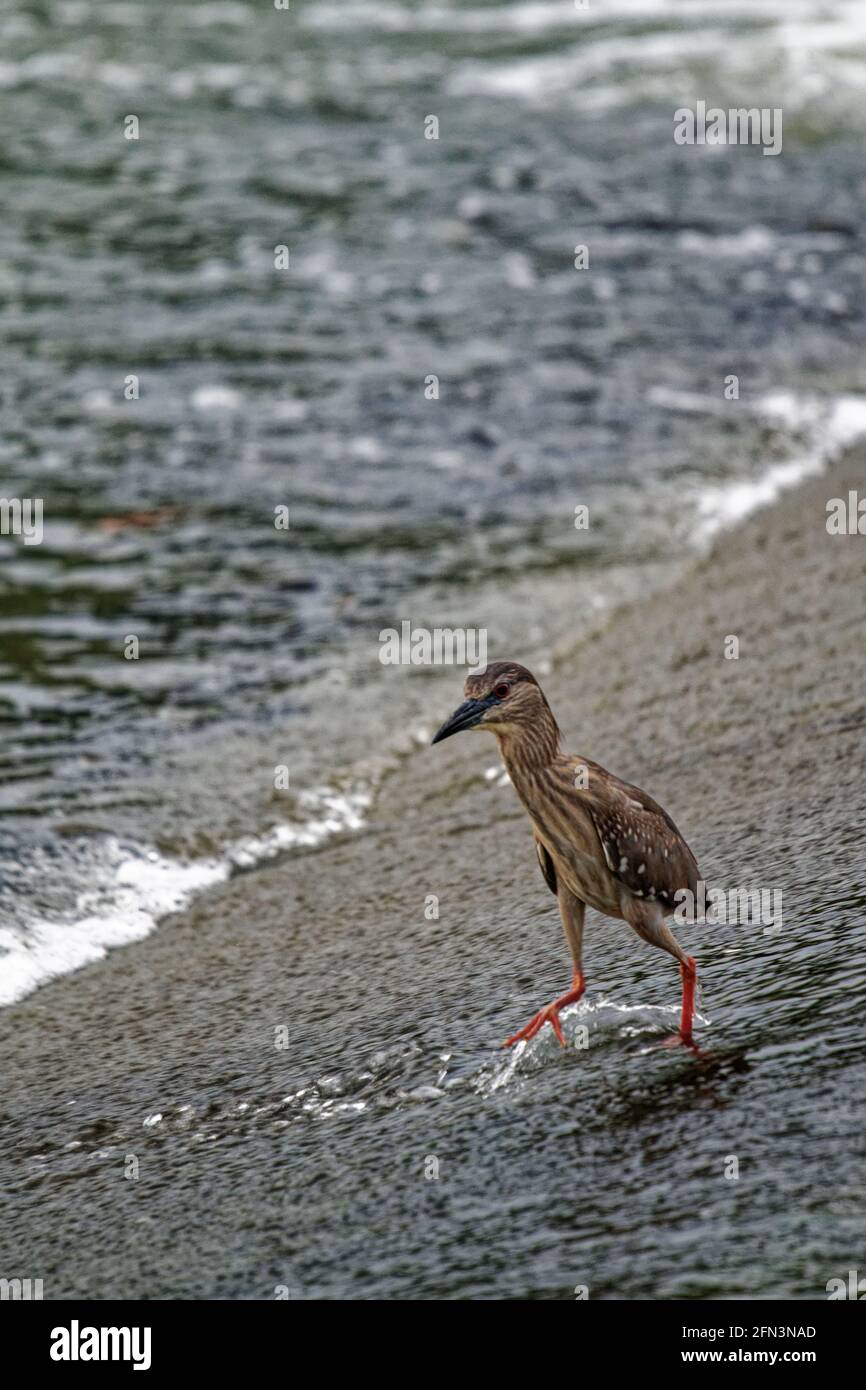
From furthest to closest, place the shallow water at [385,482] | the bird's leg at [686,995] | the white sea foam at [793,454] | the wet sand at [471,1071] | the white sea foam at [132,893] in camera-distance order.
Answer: the white sea foam at [793,454], the white sea foam at [132,893], the bird's leg at [686,995], the shallow water at [385,482], the wet sand at [471,1071]

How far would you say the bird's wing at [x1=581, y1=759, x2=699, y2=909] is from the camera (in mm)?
3932

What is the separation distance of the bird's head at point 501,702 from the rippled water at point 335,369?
1859 millimetres

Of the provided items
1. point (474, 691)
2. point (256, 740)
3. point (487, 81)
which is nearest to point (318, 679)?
point (256, 740)

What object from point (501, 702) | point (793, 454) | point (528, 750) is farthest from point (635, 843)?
point (793, 454)

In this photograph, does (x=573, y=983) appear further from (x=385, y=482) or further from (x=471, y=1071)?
(x=385, y=482)

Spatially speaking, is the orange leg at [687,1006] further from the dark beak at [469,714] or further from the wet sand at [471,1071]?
the dark beak at [469,714]

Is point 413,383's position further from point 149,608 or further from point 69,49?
point 69,49

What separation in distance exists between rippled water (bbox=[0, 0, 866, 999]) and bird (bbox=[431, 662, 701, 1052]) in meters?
1.86

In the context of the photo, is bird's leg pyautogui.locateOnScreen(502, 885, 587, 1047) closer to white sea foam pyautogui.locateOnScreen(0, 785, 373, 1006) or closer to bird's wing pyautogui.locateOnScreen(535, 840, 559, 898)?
bird's wing pyautogui.locateOnScreen(535, 840, 559, 898)

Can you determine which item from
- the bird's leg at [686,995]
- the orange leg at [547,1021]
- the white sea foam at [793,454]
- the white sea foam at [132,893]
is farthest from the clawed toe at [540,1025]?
the white sea foam at [793,454]

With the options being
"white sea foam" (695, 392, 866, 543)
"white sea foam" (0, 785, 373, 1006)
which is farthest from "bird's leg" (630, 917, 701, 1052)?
"white sea foam" (695, 392, 866, 543)

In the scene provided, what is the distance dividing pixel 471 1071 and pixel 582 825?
1.95 feet

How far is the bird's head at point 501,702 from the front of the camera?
13.1 ft

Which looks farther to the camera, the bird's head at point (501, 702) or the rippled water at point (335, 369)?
the rippled water at point (335, 369)
